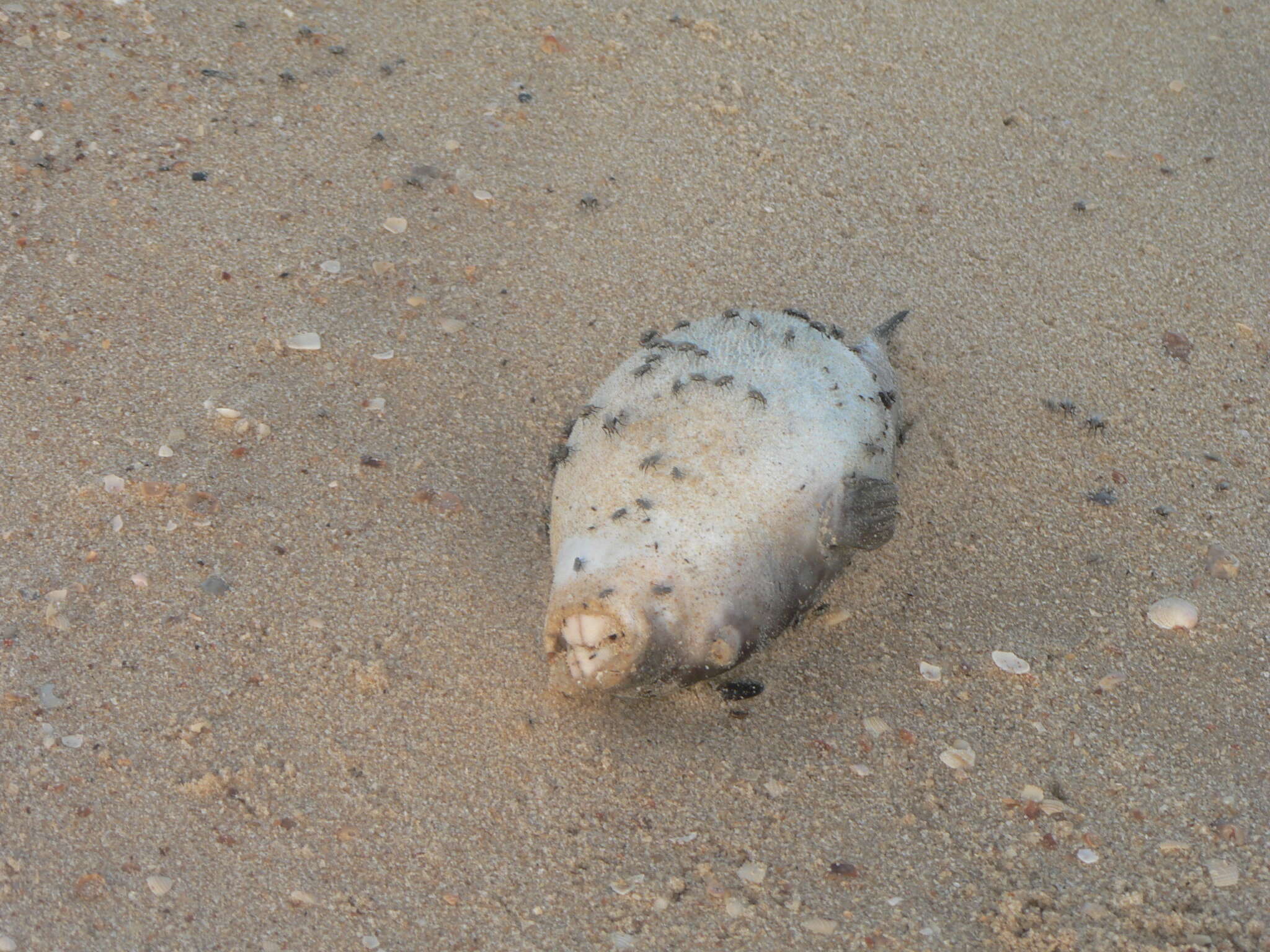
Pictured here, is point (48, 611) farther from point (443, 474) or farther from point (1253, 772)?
point (1253, 772)

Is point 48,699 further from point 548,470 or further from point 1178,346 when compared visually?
point 1178,346

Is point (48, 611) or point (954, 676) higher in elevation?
point (954, 676)

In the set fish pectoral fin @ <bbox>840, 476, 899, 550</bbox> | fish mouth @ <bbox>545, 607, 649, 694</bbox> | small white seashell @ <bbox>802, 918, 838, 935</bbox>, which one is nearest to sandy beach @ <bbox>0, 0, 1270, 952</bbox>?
small white seashell @ <bbox>802, 918, 838, 935</bbox>

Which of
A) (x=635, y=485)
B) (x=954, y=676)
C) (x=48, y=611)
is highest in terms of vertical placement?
(x=635, y=485)

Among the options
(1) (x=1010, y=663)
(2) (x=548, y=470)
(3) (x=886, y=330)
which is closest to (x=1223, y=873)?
(1) (x=1010, y=663)

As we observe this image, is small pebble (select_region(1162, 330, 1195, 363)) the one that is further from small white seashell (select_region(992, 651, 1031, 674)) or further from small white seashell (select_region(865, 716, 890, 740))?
small white seashell (select_region(865, 716, 890, 740))

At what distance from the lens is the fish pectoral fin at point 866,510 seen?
300cm

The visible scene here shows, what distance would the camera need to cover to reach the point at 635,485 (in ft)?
9.70

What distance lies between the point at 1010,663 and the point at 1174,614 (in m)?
0.50

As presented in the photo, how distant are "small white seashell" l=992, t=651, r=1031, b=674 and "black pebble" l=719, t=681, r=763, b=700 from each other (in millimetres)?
624

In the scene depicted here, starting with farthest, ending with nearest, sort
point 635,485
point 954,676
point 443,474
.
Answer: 1. point 443,474
2. point 954,676
3. point 635,485

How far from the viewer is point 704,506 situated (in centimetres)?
290

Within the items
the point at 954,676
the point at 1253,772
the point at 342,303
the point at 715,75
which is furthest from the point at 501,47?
the point at 1253,772

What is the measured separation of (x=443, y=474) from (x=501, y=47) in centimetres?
222
